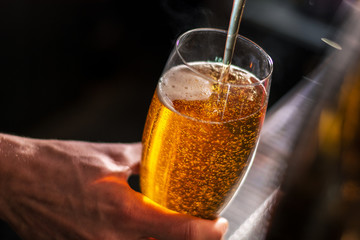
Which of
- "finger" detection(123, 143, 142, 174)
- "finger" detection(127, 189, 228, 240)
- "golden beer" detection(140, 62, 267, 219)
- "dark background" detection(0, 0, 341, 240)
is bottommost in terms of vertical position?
"dark background" detection(0, 0, 341, 240)

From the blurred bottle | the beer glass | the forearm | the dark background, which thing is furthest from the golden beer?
the dark background

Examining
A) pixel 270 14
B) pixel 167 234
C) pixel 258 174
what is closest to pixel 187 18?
pixel 258 174

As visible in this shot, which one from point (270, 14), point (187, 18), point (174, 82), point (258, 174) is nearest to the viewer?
point (174, 82)

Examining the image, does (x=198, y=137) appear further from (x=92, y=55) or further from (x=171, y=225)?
(x=92, y=55)

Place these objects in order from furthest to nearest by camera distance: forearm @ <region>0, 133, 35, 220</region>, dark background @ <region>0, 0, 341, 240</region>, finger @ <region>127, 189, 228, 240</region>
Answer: dark background @ <region>0, 0, 341, 240</region>, forearm @ <region>0, 133, 35, 220</region>, finger @ <region>127, 189, 228, 240</region>

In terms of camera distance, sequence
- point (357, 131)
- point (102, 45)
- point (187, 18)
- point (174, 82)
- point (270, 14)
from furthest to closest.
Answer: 1. point (102, 45)
2. point (270, 14)
3. point (187, 18)
4. point (174, 82)
5. point (357, 131)

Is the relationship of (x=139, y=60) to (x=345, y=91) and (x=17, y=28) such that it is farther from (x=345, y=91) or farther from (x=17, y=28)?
(x=345, y=91)

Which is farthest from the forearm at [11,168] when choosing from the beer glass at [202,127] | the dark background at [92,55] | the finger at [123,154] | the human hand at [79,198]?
the dark background at [92,55]

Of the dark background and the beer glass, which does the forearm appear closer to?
the beer glass
